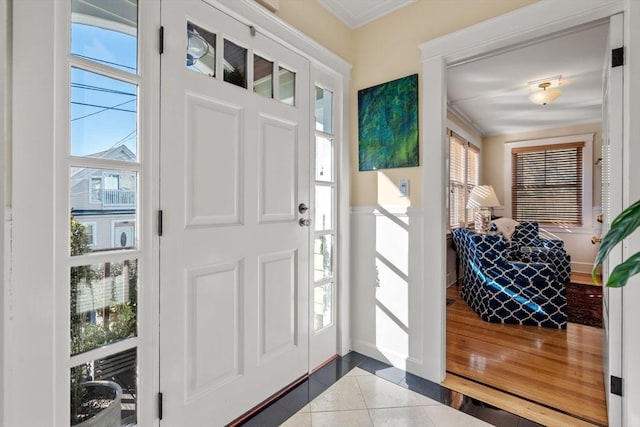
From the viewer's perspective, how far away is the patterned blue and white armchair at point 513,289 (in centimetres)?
283

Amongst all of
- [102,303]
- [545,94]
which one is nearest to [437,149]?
[102,303]

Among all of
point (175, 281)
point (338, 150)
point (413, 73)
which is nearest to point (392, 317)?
point (338, 150)

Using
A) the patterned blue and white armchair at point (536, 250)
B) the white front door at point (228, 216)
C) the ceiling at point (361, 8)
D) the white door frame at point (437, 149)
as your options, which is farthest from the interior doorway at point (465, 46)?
the patterned blue and white armchair at point (536, 250)

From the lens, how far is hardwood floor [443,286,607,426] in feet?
5.80

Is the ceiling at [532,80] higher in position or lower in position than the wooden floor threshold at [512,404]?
higher

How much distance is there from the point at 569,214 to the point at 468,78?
354 centimetres

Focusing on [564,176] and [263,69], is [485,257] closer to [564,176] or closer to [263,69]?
[263,69]

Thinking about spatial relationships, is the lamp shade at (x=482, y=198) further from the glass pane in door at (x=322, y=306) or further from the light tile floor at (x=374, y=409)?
the light tile floor at (x=374, y=409)

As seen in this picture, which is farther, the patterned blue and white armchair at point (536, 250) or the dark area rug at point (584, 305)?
the patterned blue and white armchair at point (536, 250)

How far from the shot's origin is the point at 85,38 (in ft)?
3.78

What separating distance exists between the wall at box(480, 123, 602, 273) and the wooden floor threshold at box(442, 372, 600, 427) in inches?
167

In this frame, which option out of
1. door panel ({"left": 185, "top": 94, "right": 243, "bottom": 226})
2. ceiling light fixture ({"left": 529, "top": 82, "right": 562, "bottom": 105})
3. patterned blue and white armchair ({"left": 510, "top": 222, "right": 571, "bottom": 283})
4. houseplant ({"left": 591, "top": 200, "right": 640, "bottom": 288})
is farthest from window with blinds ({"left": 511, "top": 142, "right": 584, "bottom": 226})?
door panel ({"left": 185, "top": 94, "right": 243, "bottom": 226})

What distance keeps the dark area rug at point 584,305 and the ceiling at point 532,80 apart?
242cm

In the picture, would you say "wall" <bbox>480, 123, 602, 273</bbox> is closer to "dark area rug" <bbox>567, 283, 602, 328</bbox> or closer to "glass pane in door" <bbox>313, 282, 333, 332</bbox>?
"dark area rug" <bbox>567, 283, 602, 328</bbox>
